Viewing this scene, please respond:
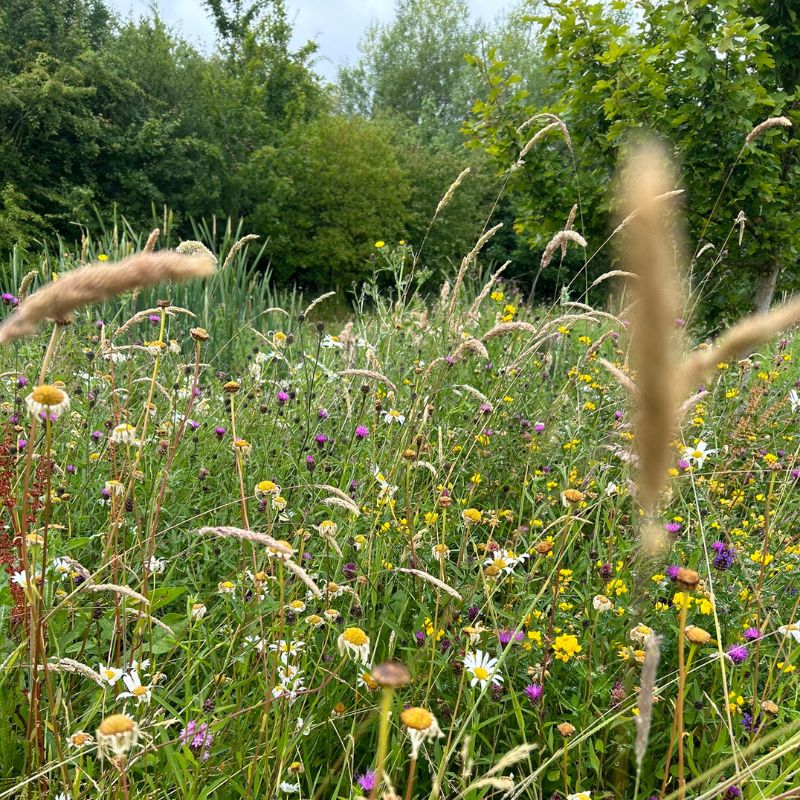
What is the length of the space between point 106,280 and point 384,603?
1415 millimetres

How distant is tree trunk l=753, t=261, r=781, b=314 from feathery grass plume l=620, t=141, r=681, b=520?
7462 mm

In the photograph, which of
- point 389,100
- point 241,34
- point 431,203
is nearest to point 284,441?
point 431,203

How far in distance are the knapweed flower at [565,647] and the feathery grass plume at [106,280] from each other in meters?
1.30

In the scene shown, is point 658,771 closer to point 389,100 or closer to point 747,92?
point 747,92

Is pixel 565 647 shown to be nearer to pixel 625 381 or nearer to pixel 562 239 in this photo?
pixel 625 381

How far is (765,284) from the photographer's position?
701 centimetres

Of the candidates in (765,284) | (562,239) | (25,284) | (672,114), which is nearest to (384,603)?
(25,284)

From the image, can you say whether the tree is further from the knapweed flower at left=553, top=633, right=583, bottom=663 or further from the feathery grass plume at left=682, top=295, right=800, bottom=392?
the feathery grass plume at left=682, top=295, right=800, bottom=392

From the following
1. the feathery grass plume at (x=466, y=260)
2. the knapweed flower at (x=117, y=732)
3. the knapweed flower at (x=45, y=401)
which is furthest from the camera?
the feathery grass plume at (x=466, y=260)

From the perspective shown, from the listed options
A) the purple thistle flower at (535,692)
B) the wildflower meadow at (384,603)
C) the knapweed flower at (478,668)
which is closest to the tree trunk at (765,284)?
the wildflower meadow at (384,603)

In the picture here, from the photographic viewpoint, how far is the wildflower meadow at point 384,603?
2.83 feet

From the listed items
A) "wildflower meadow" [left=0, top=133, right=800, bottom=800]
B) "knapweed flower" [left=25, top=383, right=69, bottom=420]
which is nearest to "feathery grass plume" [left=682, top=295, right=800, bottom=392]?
"wildflower meadow" [left=0, top=133, right=800, bottom=800]

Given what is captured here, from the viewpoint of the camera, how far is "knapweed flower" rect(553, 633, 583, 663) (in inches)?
60.9

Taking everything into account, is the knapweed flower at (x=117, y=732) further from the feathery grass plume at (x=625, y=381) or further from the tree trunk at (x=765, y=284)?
the tree trunk at (x=765, y=284)
